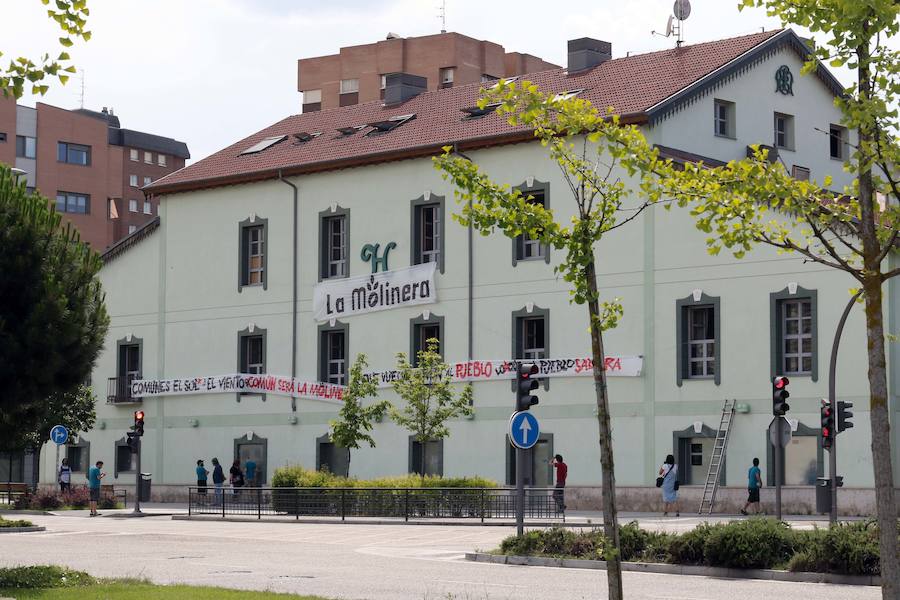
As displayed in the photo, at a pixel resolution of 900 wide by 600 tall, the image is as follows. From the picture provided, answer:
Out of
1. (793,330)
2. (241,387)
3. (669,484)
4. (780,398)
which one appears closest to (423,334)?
(241,387)

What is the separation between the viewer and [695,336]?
4078 cm

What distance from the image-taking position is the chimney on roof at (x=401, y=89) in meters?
54.3

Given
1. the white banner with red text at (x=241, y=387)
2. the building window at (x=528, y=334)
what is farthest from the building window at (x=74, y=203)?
the building window at (x=528, y=334)

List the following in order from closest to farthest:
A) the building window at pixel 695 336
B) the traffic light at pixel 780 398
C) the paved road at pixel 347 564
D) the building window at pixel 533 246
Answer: the paved road at pixel 347 564 < the traffic light at pixel 780 398 < the building window at pixel 695 336 < the building window at pixel 533 246

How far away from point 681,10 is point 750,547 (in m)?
32.2

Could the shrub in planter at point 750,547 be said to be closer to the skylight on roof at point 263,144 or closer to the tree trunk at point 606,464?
the tree trunk at point 606,464

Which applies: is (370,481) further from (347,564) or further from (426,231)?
(347,564)

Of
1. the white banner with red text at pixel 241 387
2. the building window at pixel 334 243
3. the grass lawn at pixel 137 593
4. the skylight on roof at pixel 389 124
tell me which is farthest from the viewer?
the skylight on roof at pixel 389 124

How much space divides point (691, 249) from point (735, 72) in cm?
714

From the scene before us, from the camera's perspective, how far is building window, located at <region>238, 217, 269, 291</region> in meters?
50.9

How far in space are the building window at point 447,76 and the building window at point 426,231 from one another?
41330 millimetres

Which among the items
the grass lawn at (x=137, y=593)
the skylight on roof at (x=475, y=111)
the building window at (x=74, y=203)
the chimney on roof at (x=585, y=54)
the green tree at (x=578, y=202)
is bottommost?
the grass lawn at (x=137, y=593)

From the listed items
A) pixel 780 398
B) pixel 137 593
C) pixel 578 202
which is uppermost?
pixel 578 202

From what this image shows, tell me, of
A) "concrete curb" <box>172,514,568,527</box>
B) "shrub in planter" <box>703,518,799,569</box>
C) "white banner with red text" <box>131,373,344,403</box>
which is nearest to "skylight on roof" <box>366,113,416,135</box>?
"white banner with red text" <box>131,373,344,403</box>
